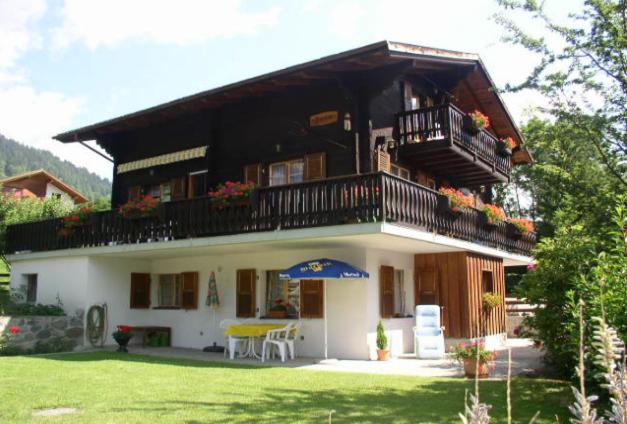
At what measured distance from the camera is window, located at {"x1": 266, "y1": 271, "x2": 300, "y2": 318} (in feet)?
46.9

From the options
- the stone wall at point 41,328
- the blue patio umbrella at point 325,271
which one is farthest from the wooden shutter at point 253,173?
the stone wall at point 41,328

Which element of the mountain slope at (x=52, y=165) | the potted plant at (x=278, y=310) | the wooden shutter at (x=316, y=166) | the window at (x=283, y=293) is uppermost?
the mountain slope at (x=52, y=165)

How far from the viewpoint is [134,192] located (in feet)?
60.7

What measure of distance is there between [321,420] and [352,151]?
315 inches

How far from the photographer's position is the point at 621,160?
9.52 metres

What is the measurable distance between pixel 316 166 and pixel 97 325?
7539 millimetres

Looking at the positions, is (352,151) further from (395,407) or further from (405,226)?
(395,407)

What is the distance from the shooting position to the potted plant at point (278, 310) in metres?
14.2

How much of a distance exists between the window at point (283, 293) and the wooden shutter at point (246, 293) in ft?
1.19

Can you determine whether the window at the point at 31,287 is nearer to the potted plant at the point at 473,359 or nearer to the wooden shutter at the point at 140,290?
the wooden shutter at the point at 140,290

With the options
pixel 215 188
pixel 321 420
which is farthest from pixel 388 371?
pixel 215 188

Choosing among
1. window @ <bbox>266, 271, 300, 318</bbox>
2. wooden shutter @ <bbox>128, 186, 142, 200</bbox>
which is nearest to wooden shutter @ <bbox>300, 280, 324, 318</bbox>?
window @ <bbox>266, 271, 300, 318</bbox>

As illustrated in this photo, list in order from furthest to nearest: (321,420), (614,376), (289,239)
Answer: (289,239), (321,420), (614,376)

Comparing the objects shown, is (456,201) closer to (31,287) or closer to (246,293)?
(246,293)
